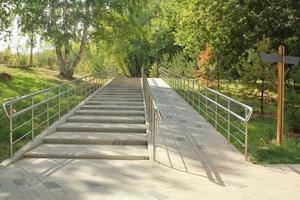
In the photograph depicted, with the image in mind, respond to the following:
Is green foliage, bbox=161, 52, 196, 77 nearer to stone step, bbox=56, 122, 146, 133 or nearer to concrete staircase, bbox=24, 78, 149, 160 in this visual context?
concrete staircase, bbox=24, 78, 149, 160

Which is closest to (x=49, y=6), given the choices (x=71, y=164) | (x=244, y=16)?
(x=244, y=16)

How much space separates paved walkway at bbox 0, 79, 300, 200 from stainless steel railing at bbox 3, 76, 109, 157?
107 cm

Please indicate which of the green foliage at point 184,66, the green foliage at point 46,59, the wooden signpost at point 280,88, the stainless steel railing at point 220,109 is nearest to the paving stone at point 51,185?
the stainless steel railing at point 220,109

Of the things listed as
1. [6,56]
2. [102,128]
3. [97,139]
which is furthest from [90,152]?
[6,56]

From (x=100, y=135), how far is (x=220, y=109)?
624 cm

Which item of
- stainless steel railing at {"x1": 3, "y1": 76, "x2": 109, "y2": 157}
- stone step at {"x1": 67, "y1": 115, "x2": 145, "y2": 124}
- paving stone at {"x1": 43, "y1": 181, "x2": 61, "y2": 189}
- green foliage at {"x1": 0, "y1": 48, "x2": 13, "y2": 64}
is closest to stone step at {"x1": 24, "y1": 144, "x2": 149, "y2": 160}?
stainless steel railing at {"x1": 3, "y1": 76, "x2": 109, "y2": 157}

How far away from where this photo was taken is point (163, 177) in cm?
686

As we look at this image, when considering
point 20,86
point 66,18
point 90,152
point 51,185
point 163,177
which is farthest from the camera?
point 66,18

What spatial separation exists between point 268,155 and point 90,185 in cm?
370

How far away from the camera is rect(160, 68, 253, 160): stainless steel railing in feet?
29.1

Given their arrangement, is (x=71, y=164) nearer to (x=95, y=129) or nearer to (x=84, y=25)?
(x=95, y=129)

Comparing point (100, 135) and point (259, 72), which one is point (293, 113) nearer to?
point (259, 72)

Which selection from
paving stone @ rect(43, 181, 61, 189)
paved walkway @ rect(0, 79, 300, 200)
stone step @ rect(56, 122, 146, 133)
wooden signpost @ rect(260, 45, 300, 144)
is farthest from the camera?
stone step @ rect(56, 122, 146, 133)

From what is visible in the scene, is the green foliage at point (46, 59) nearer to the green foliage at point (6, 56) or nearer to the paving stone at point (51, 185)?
the green foliage at point (6, 56)
